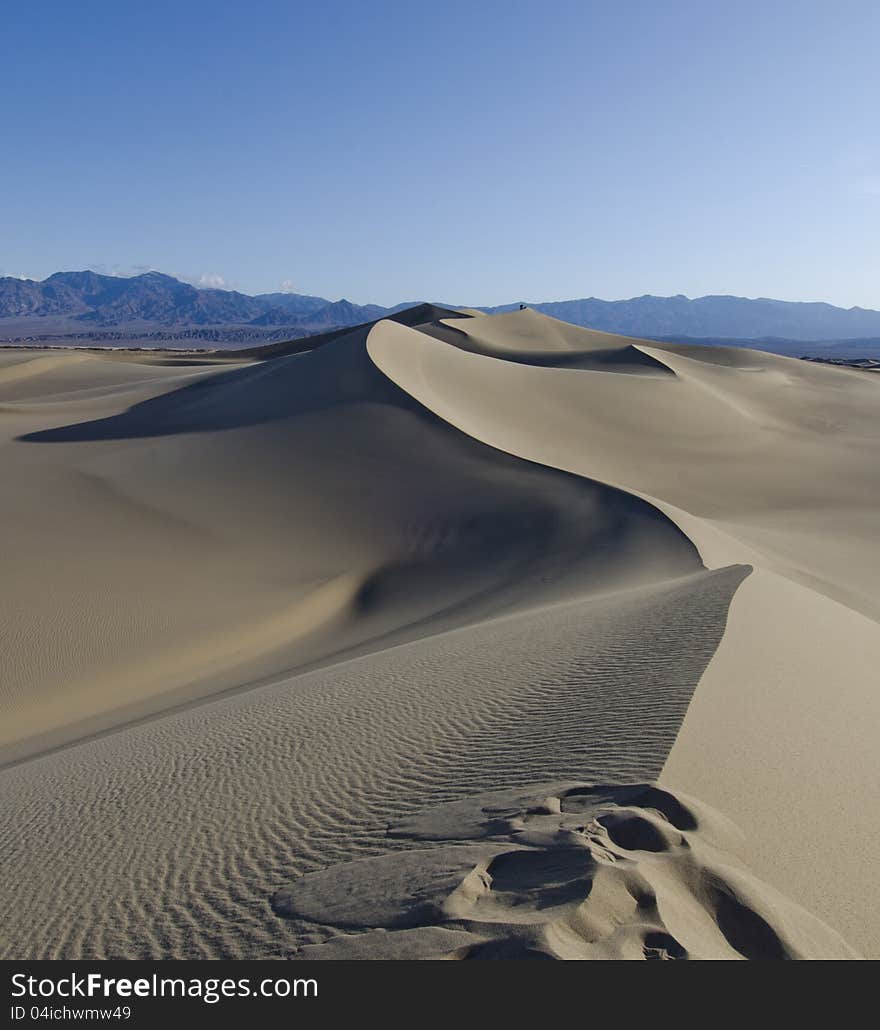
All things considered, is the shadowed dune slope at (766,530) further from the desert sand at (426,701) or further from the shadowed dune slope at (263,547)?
the shadowed dune slope at (263,547)

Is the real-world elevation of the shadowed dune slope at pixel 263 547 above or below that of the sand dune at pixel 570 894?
below

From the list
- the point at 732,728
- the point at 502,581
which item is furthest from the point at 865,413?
the point at 732,728

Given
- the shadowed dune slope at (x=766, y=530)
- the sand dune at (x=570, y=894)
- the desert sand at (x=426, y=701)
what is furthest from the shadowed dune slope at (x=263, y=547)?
the sand dune at (x=570, y=894)

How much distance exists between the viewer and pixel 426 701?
6.94 m

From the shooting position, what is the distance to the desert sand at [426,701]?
3.85 meters

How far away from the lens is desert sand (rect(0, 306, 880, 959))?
3.85 metres

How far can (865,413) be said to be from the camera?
35.9 meters

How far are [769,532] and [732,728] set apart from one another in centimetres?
1260

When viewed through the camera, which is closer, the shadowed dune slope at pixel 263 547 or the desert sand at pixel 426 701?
the desert sand at pixel 426 701

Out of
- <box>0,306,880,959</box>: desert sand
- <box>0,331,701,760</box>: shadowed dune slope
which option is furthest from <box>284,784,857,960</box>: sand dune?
<box>0,331,701,760</box>: shadowed dune slope

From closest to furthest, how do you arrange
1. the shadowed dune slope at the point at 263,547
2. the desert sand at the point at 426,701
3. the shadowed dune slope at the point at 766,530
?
the desert sand at the point at 426,701 < the shadowed dune slope at the point at 766,530 < the shadowed dune slope at the point at 263,547

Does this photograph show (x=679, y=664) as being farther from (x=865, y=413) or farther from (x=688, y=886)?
(x=865, y=413)

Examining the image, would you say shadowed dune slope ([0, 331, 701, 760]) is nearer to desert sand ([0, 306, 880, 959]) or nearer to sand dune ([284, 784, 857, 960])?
desert sand ([0, 306, 880, 959])

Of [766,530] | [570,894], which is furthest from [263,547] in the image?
[570,894]
